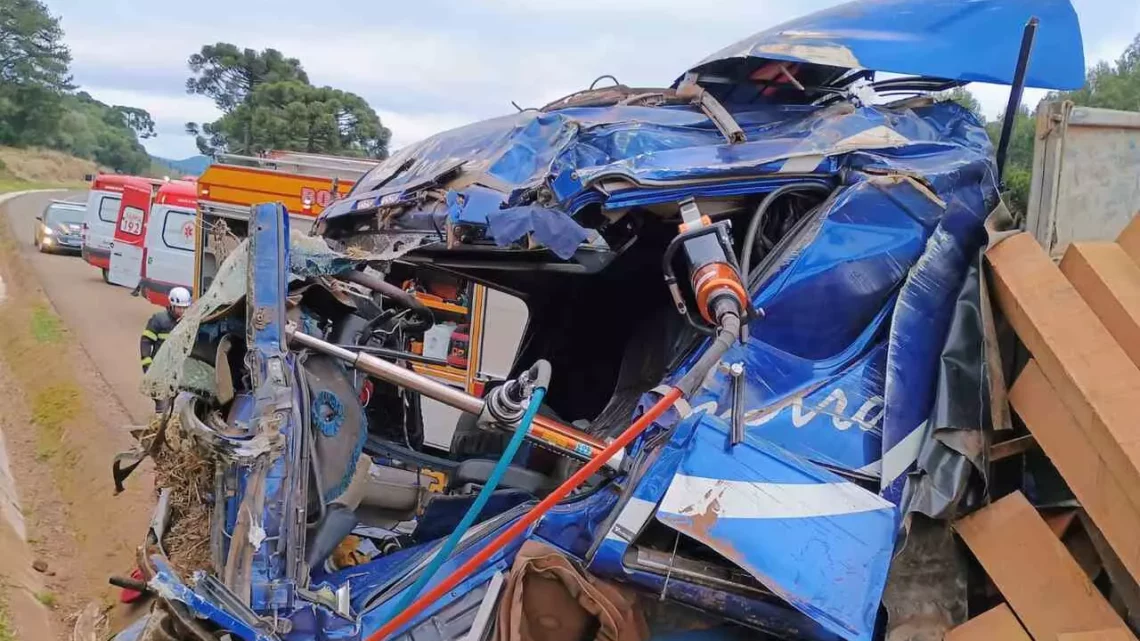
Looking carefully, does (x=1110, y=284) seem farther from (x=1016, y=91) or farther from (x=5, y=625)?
(x=5, y=625)

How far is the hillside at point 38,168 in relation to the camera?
47594 mm

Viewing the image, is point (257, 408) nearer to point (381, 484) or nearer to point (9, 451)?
point (381, 484)

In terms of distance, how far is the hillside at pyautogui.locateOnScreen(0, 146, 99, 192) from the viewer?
47.6 m

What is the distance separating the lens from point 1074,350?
2980mm

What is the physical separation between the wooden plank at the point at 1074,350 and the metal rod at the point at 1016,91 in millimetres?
584

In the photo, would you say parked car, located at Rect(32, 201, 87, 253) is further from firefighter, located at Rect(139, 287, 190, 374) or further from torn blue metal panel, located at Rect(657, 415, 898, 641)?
torn blue metal panel, located at Rect(657, 415, 898, 641)

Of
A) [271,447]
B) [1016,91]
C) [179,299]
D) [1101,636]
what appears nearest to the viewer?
[1101,636]

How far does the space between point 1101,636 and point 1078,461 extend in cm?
50

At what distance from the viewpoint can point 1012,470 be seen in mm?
3281

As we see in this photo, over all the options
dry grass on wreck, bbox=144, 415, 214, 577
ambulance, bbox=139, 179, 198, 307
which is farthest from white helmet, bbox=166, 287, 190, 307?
ambulance, bbox=139, 179, 198, 307

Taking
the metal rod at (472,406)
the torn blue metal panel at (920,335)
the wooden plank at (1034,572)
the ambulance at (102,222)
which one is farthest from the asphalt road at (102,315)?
the wooden plank at (1034,572)

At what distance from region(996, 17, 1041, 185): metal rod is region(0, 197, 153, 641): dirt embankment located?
508 cm

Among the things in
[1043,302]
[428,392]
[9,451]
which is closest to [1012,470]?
[1043,302]

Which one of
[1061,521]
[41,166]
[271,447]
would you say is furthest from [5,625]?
[41,166]
